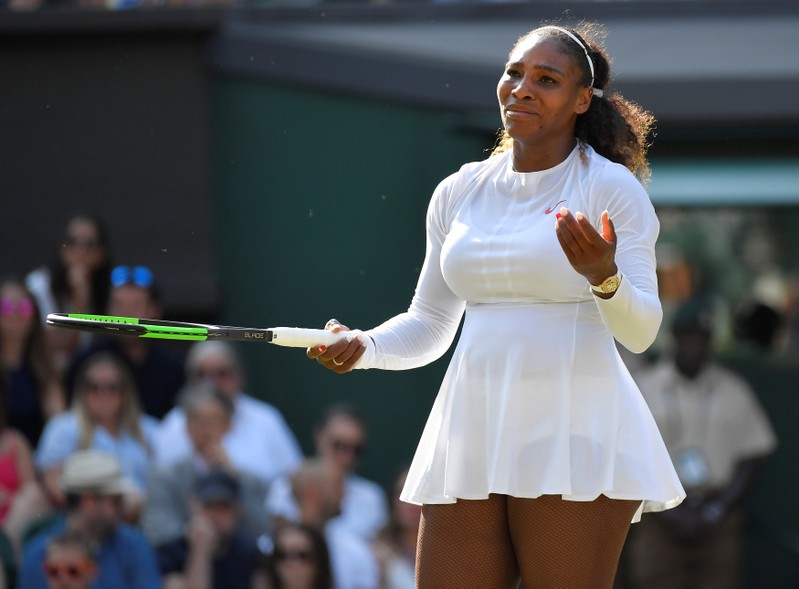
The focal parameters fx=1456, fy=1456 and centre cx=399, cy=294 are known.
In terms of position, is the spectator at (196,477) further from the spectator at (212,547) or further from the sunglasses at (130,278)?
the sunglasses at (130,278)

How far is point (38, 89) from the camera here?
23.7 ft

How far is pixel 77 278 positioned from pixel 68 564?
144 cm

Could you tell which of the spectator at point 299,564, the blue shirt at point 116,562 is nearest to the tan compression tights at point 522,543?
the spectator at point 299,564

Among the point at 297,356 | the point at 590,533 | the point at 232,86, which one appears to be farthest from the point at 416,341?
the point at 232,86

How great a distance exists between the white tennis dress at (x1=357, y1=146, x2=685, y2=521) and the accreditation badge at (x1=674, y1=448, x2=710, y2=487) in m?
3.92

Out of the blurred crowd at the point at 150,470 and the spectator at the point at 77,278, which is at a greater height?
the spectator at the point at 77,278

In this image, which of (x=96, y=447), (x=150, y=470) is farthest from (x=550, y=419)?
(x=96, y=447)

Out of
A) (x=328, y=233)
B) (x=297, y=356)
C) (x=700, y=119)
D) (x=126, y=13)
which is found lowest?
(x=297, y=356)

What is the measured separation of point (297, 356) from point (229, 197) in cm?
110

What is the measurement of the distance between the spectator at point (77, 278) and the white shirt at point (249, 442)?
23.7 inches

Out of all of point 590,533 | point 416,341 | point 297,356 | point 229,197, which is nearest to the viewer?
point 590,533

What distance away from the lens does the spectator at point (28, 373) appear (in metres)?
6.39

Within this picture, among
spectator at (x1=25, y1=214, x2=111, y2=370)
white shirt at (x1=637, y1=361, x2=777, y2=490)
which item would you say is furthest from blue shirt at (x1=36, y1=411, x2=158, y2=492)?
white shirt at (x1=637, y1=361, x2=777, y2=490)

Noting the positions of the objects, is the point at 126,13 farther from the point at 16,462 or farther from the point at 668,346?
the point at 668,346
